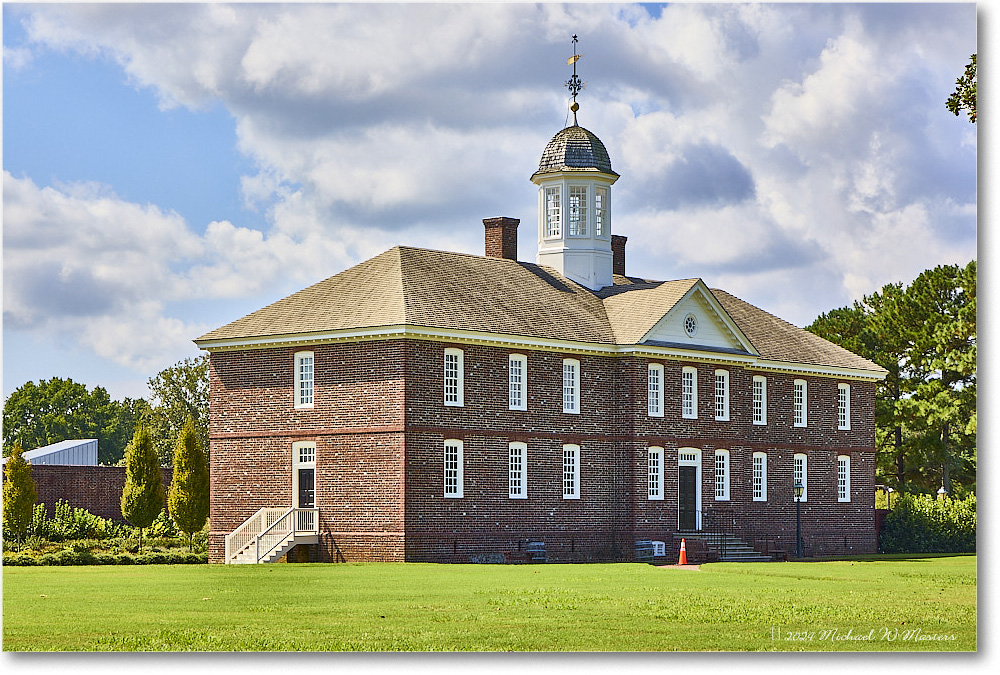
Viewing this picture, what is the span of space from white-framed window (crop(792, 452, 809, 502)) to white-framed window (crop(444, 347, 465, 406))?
1398cm

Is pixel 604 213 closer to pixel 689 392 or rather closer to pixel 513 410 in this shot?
pixel 689 392

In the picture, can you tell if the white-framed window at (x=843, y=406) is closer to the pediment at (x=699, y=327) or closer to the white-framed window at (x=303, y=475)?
the pediment at (x=699, y=327)

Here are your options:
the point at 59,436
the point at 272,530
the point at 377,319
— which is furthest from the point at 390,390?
the point at 59,436

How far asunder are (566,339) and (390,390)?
5795 mm

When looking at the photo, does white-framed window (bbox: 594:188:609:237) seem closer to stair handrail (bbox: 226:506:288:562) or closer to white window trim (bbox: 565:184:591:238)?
white window trim (bbox: 565:184:591:238)

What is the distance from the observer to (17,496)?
145 ft

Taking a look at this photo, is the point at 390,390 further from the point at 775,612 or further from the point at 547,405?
the point at 775,612

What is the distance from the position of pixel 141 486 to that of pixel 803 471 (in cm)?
2003

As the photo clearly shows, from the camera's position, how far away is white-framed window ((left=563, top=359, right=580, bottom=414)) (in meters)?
45.1

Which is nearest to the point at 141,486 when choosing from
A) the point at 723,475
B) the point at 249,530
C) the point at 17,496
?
A: the point at 17,496

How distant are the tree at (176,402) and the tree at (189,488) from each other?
21.5 meters

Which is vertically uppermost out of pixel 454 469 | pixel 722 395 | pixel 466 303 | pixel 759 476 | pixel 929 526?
pixel 466 303

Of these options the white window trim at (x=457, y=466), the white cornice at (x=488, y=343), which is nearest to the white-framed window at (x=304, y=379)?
the white cornice at (x=488, y=343)

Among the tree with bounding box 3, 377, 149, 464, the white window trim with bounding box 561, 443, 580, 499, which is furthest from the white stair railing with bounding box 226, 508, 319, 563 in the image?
the tree with bounding box 3, 377, 149, 464
